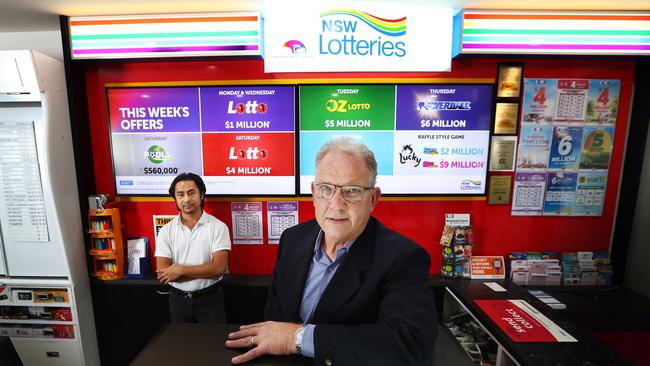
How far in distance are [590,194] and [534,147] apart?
685 mm

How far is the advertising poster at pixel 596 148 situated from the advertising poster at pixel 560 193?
6.3 inches

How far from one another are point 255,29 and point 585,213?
3237 mm

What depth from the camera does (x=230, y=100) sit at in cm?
251

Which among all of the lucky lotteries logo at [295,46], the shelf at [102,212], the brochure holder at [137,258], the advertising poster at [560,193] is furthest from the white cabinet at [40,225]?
the advertising poster at [560,193]

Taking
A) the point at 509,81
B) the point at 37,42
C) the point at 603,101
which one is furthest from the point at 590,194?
the point at 37,42

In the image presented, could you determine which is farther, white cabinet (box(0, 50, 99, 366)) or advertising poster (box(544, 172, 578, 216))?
advertising poster (box(544, 172, 578, 216))

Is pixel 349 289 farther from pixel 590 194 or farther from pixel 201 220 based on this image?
pixel 590 194

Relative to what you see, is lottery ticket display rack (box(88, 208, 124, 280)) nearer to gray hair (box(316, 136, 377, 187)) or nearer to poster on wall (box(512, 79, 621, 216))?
gray hair (box(316, 136, 377, 187))

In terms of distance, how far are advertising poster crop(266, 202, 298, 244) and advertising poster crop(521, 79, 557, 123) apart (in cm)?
218

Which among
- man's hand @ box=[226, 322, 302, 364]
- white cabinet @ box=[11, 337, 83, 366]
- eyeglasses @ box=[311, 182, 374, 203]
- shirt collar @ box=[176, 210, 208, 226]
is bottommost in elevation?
white cabinet @ box=[11, 337, 83, 366]

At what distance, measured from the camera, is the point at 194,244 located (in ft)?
7.30

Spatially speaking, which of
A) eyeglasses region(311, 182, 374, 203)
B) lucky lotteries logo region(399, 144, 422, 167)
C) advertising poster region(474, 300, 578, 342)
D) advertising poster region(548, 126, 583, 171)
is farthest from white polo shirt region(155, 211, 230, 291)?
advertising poster region(548, 126, 583, 171)

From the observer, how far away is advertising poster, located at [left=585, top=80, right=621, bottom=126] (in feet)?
8.15

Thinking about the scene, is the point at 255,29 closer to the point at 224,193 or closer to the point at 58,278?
the point at 224,193
